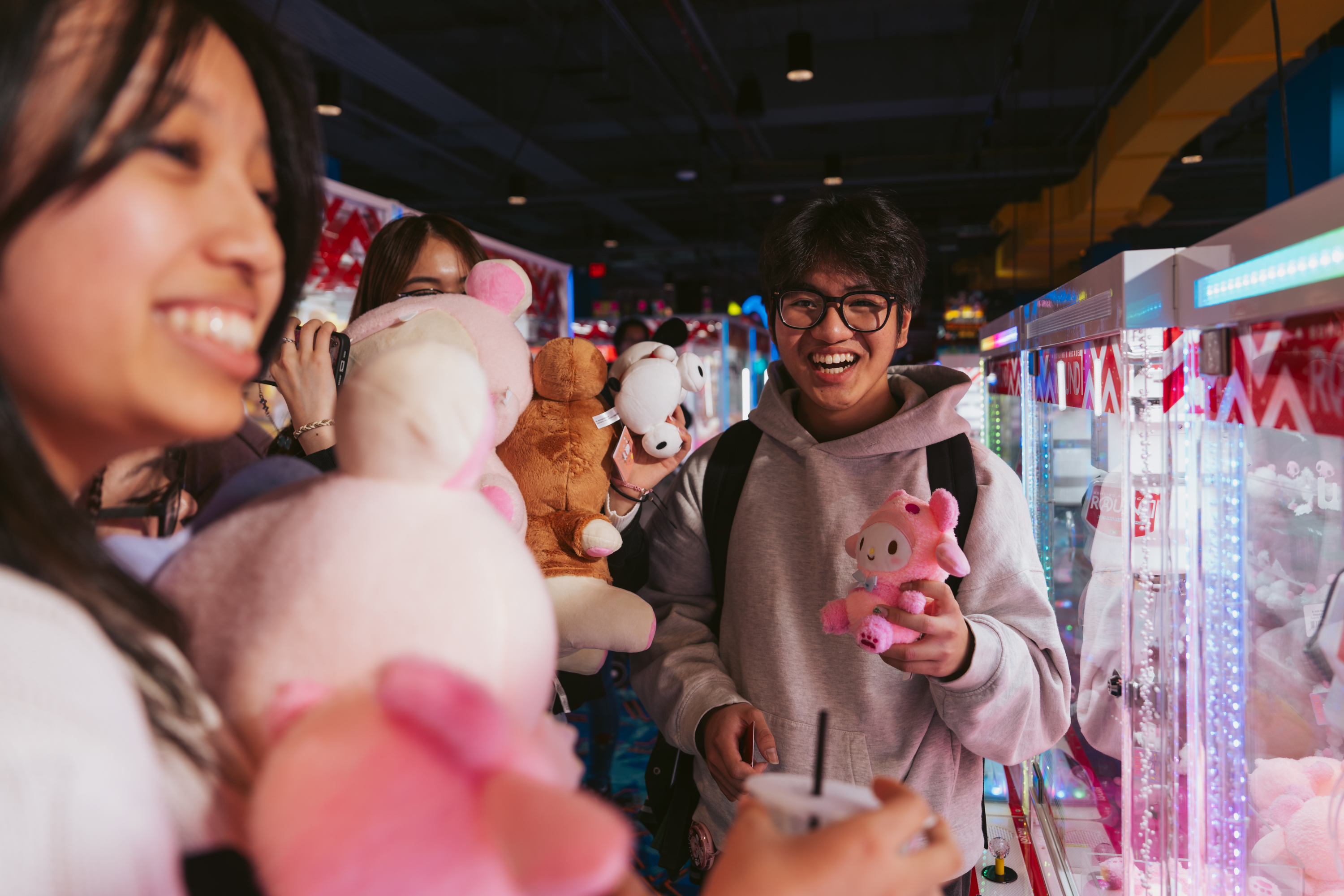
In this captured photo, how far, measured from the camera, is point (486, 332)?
144 cm

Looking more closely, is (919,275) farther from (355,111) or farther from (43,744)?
(355,111)

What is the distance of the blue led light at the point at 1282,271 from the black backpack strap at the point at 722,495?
84cm

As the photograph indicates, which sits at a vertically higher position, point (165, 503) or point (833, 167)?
point (833, 167)

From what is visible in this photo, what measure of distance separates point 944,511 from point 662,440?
782 mm

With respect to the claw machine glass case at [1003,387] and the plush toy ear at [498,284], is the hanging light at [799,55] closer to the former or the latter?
the claw machine glass case at [1003,387]

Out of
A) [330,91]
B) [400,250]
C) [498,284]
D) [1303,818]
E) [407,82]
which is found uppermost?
[407,82]

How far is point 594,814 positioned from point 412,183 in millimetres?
14666

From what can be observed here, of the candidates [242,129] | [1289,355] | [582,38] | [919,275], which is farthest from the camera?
[582,38]

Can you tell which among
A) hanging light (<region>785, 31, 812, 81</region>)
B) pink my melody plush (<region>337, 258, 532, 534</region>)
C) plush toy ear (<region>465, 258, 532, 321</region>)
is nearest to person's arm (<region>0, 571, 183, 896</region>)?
pink my melody plush (<region>337, 258, 532, 534</region>)

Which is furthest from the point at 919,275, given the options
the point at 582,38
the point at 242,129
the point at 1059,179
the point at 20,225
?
the point at 1059,179

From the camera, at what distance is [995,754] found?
4.58 ft

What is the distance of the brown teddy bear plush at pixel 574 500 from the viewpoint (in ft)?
4.95

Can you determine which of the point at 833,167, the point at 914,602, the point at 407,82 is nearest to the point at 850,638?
the point at 914,602

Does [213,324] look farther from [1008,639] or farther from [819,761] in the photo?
[1008,639]
